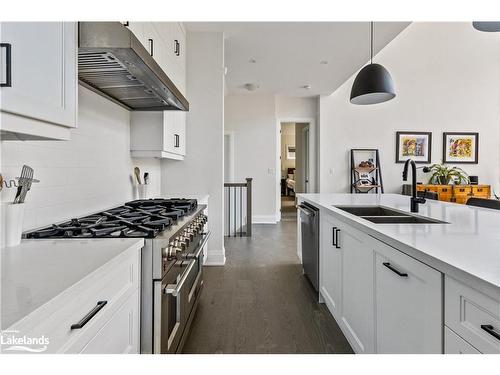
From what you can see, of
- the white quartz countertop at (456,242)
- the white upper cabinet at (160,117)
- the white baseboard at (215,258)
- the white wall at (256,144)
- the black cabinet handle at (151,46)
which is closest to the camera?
the white quartz countertop at (456,242)

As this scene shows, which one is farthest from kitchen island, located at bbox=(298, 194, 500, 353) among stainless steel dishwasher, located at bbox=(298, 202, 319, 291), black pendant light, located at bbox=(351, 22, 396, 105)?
black pendant light, located at bbox=(351, 22, 396, 105)

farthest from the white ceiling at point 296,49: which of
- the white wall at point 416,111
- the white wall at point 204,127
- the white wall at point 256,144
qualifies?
the white wall at point 416,111

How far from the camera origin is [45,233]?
134 centimetres

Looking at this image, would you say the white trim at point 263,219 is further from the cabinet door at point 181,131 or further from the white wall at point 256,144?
the cabinet door at point 181,131

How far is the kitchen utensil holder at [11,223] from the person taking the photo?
1.18 m

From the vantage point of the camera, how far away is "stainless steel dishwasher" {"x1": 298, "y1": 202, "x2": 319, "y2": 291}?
2.69 metres

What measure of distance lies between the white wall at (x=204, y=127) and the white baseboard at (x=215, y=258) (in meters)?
0.35

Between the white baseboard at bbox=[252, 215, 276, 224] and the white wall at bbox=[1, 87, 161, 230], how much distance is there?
4356mm

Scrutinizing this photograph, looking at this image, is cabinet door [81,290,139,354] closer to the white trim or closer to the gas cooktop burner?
the gas cooktop burner

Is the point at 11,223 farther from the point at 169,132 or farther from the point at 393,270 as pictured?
the point at 169,132

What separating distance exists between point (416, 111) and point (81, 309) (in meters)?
7.62

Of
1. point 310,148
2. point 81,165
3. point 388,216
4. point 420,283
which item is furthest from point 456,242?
point 310,148

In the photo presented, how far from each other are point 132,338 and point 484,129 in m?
8.35
